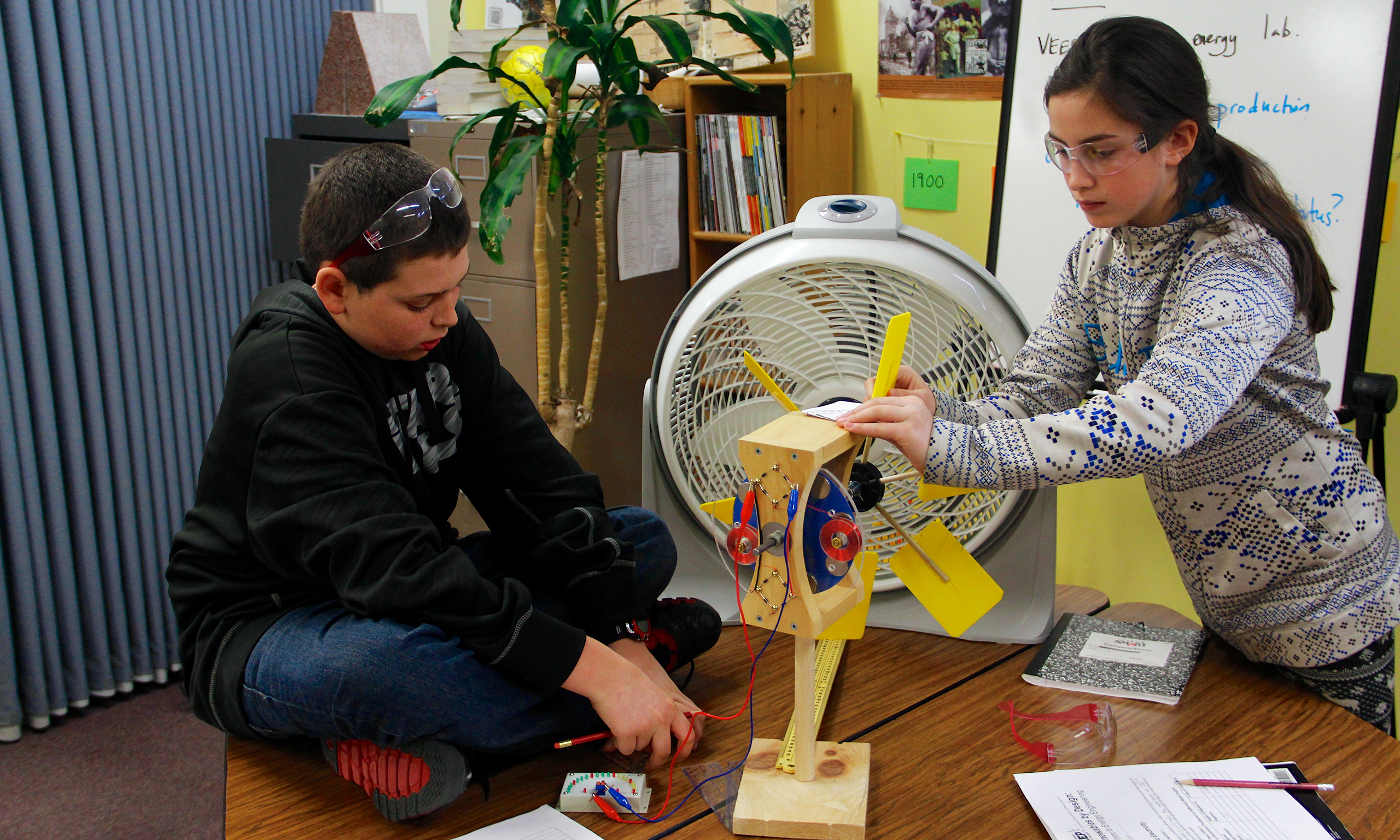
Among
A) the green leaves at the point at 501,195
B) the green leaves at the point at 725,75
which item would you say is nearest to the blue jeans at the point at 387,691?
the green leaves at the point at 501,195

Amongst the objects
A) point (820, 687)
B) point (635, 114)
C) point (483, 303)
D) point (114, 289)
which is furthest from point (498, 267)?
point (820, 687)

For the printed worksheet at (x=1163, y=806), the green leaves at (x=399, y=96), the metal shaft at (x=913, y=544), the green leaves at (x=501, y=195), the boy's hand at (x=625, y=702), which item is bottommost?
the printed worksheet at (x=1163, y=806)

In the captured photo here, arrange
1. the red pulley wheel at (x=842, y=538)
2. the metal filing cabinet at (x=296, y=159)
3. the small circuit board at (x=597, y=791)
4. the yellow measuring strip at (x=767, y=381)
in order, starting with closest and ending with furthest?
the red pulley wheel at (x=842, y=538) → the small circuit board at (x=597, y=791) → the yellow measuring strip at (x=767, y=381) → the metal filing cabinet at (x=296, y=159)

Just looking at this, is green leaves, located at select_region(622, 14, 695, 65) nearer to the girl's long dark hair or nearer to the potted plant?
the potted plant

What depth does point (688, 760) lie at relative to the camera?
1156 mm

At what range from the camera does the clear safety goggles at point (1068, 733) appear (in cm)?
114

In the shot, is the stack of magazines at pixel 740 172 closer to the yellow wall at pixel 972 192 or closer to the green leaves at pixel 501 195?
the yellow wall at pixel 972 192

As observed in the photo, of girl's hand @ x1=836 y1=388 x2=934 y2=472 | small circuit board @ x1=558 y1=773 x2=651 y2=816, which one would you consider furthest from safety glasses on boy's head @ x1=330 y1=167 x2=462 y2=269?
small circuit board @ x1=558 y1=773 x2=651 y2=816

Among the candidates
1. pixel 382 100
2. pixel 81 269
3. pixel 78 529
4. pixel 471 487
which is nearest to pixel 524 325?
pixel 382 100

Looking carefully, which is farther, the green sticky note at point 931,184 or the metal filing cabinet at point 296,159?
the metal filing cabinet at point 296,159

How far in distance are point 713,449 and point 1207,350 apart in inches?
24.4

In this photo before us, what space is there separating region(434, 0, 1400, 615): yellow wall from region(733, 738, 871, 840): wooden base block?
1.00 meters

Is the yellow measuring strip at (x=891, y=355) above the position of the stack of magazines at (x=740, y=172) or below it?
below

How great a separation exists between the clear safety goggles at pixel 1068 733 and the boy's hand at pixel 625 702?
390 millimetres
